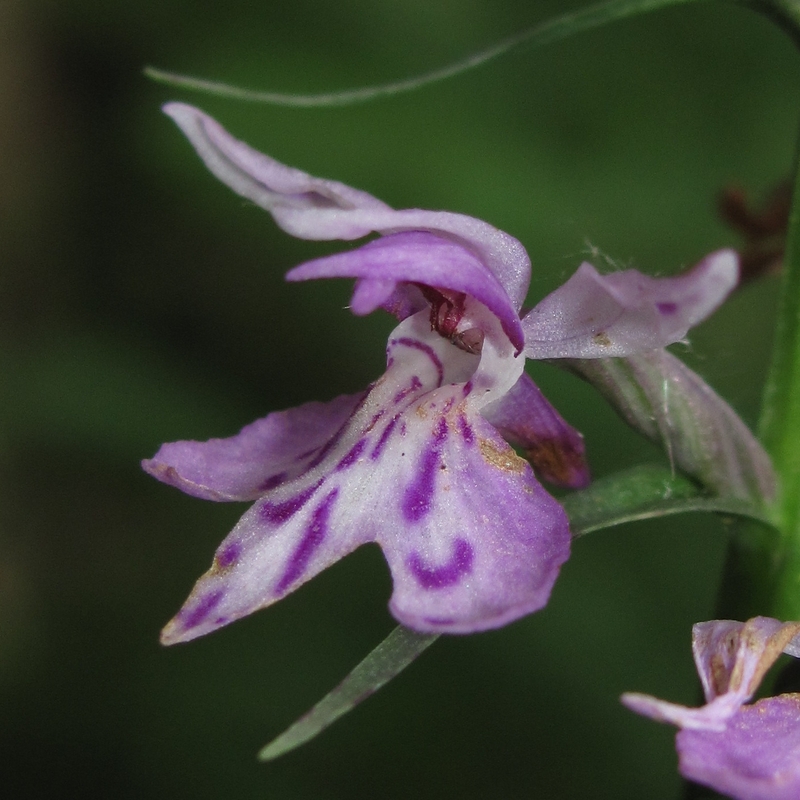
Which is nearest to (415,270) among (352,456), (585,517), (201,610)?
(352,456)

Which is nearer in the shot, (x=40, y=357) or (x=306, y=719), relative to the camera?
(x=306, y=719)

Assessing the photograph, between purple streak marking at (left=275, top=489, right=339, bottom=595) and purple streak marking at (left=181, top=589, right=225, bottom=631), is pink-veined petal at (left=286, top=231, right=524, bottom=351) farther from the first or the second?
purple streak marking at (left=181, top=589, right=225, bottom=631)

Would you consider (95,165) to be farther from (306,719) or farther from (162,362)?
(306,719)

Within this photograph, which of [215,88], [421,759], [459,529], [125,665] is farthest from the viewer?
[125,665]

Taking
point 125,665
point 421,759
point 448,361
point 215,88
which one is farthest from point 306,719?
point 125,665

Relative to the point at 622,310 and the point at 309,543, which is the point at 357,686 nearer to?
the point at 309,543

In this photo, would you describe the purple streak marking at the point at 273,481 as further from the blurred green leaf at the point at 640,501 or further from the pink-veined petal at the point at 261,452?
the blurred green leaf at the point at 640,501

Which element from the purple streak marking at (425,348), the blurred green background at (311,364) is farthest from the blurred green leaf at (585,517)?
the blurred green background at (311,364)
